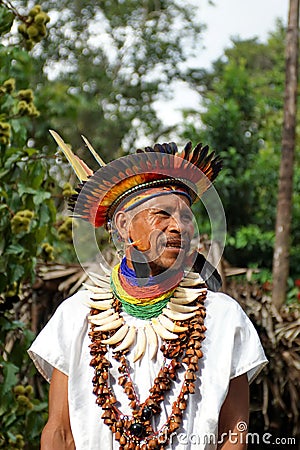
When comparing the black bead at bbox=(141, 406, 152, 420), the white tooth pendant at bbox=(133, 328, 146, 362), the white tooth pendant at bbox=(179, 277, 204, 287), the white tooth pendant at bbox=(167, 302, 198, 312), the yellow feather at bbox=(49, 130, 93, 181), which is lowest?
the black bead at bbox=(141, 406, 152, 420)

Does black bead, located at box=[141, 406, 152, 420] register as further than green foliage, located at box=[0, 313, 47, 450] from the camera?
No

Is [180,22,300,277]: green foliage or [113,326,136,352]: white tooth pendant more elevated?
[180,22,300,277]: green foliage

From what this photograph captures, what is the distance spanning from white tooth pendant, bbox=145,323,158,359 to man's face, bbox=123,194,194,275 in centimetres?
18

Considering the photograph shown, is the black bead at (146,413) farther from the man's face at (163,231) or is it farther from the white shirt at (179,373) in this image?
the man's face at (163,231)

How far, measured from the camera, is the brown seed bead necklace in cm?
233

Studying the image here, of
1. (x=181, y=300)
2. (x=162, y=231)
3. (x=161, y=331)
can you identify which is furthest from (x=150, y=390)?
(x=162, y=231)

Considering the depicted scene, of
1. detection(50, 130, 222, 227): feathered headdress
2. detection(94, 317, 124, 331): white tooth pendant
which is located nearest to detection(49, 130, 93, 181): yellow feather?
detection(50, 130, 222, 227): feathered headdress

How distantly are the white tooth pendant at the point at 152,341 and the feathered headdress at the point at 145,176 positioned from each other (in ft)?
1.33

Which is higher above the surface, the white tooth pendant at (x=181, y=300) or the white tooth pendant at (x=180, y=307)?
the white tooth pendant at (x=181, y=300)

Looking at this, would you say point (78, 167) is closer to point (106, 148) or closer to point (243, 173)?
point (243, 173)

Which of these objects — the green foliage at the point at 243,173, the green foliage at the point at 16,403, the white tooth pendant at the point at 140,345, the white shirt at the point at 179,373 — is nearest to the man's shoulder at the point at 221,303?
the white shirt at the point at 179,373

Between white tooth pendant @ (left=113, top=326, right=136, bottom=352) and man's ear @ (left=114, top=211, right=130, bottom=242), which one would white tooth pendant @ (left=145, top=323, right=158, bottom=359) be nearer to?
white tooth pendant @ (left=113, top=326, right=136, bottom=352)

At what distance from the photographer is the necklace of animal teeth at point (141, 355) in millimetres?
2334

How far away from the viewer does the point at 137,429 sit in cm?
232
